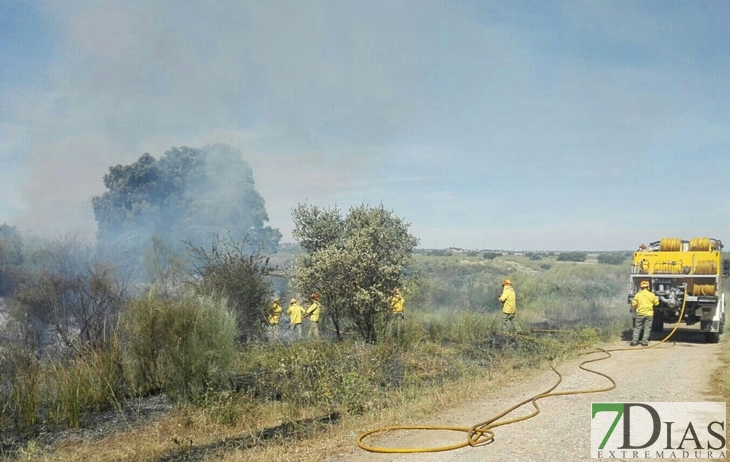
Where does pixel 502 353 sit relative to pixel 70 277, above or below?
below

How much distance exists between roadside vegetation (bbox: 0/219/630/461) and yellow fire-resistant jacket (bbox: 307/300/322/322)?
0.41 metres

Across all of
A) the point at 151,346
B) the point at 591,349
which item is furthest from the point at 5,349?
the point at 591,349

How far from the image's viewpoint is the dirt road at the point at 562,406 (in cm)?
658

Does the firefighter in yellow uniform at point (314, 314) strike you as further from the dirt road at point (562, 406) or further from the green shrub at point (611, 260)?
the green shrub at point (611, 260)

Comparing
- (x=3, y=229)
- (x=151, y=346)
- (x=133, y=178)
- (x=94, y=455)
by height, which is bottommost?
(x=94, y=455)

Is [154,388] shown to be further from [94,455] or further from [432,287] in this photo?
[432,287]

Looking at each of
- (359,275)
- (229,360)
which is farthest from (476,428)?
(359,275)

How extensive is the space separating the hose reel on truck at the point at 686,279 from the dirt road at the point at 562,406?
6.47 ft

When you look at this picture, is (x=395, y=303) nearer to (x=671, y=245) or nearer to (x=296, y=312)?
(x=296, y=312)

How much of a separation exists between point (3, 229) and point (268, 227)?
61.9ft

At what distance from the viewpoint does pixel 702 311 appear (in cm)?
1575

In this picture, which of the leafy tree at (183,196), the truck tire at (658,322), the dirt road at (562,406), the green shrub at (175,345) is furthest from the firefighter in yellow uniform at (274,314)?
the leafy tree at (183,196)

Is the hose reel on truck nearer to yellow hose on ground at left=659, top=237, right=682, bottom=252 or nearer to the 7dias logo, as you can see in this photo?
yellow hose on ground at left=659, top=237, right=682, bottom=252

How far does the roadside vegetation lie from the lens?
7.59 m
